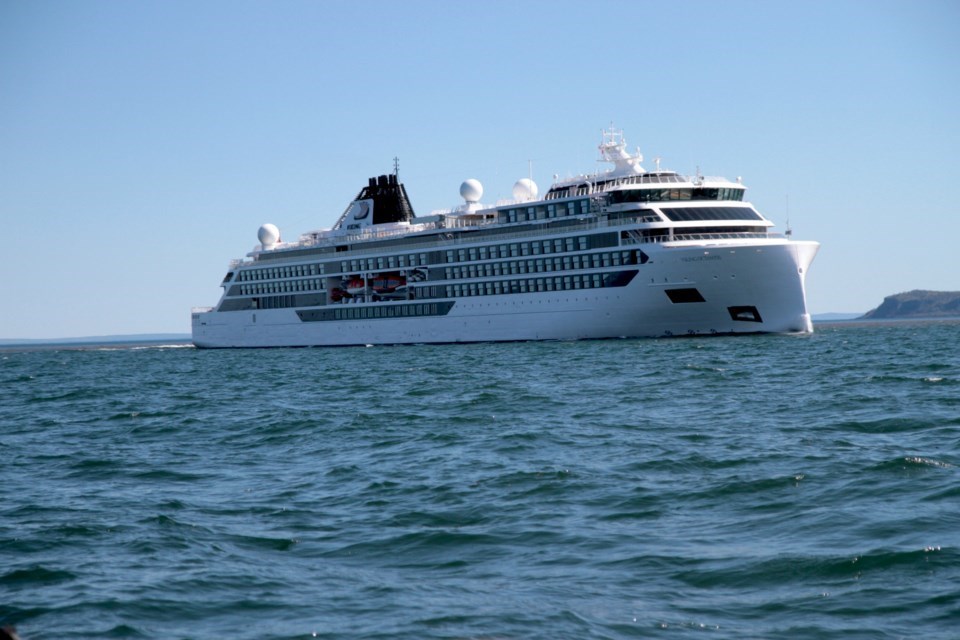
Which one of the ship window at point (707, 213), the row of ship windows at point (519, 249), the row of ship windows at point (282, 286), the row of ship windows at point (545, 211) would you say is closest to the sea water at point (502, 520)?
the ship window at point (707, 213)

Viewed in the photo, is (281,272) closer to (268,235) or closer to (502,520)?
(268,235)

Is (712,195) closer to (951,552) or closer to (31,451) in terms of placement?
(31,451)

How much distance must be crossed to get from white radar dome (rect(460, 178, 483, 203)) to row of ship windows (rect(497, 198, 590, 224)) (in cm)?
742

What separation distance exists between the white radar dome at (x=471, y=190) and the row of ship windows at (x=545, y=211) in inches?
292

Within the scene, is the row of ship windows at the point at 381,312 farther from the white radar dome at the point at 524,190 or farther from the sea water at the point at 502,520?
the sea water at the point at 502,520

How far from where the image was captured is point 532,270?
255 feet

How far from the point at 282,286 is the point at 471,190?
21927mm

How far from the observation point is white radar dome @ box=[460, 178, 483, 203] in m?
90.1

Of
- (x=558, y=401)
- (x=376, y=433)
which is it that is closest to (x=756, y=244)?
(x=558, y=401)

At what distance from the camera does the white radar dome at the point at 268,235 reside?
106m

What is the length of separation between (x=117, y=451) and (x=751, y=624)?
55.4 ft

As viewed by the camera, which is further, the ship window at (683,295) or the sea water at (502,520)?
the ship window at (683,295)

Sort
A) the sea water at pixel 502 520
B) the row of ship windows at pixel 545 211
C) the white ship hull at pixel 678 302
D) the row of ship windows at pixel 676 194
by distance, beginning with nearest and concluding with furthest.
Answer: the sea water at pixel 502 520 → the white ship hull at pixel 678 302 → the row of ship windows at pixel 676 194 → the row of ship windows at pixel 545 211

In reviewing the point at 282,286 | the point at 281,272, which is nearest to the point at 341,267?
the point at 282,286
